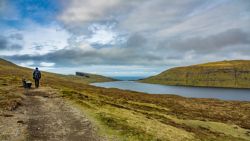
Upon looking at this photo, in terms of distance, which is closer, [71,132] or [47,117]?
[71,132]

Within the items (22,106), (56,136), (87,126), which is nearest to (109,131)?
(87,126)

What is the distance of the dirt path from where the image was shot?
23.1 m

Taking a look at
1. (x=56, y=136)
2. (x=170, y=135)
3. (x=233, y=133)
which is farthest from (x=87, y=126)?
(x=233, y=133)

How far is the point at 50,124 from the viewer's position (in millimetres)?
27266

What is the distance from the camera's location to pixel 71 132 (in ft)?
81.1

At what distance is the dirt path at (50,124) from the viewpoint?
23141mm

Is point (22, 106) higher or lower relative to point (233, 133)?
higher

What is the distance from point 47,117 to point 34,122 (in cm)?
255

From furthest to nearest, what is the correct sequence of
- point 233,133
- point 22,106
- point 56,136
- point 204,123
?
point 204,123, point 233,133, point 22,106, point 56,136

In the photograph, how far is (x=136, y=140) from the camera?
2466cm

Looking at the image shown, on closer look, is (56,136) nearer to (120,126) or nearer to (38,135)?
(38,135)

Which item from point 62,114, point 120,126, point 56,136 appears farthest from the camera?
point 62,114

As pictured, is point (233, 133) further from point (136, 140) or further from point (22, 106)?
point (22, 106)

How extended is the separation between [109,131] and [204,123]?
2536cm
